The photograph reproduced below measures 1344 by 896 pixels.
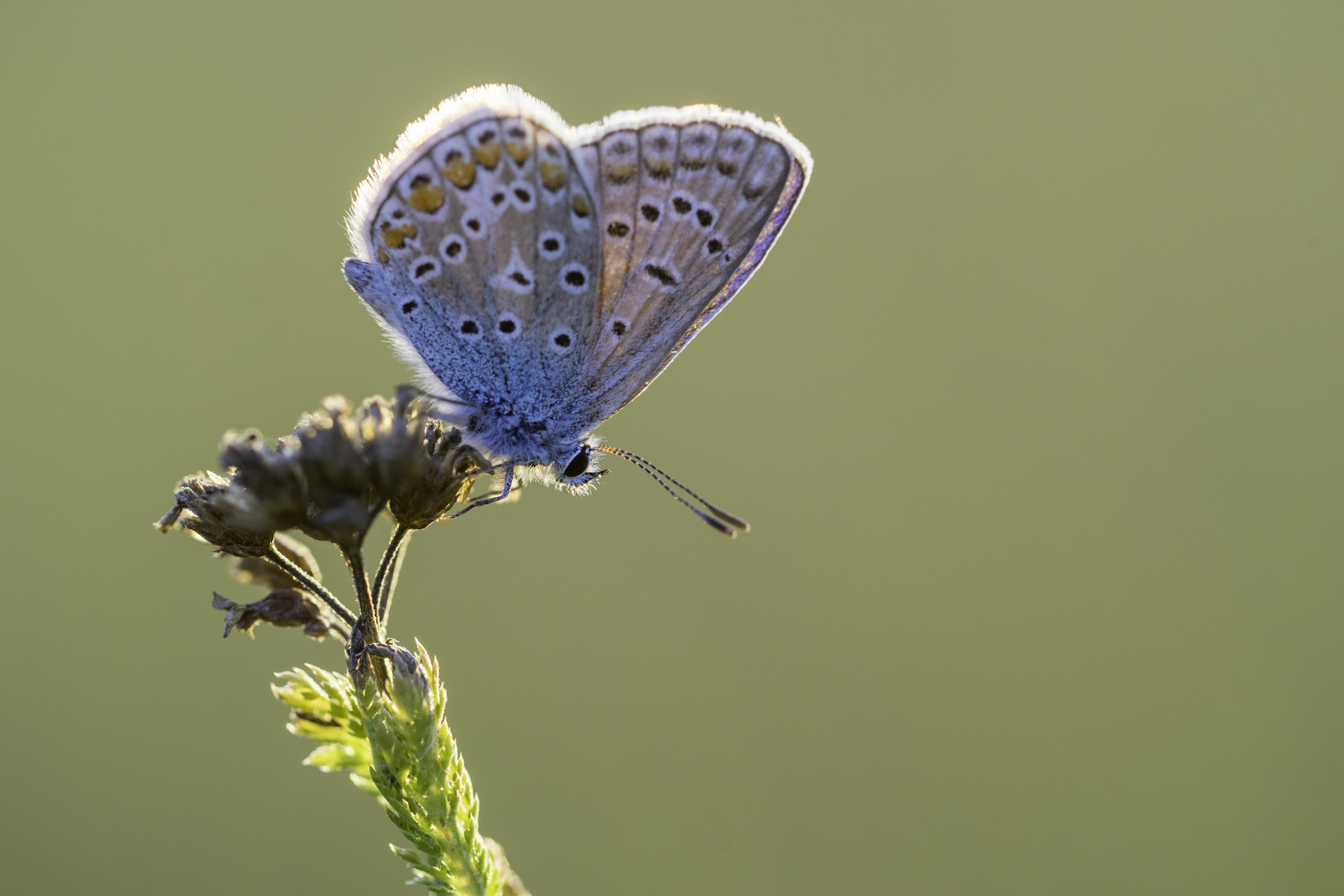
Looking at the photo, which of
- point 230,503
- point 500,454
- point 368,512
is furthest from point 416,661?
point 500,454

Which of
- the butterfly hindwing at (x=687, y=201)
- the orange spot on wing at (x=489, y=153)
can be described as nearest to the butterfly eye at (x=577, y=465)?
the butterfly hindwing at (x=687, y=201)

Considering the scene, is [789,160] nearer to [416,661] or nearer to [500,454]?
[500,454]

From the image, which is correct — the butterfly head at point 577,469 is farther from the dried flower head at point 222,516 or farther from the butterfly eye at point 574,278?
the dried flower head at point 222,516

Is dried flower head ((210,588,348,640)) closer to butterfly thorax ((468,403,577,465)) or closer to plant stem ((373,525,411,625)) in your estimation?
plant stem ((373,525,411,625))

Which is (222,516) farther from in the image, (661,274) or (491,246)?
(661,274)

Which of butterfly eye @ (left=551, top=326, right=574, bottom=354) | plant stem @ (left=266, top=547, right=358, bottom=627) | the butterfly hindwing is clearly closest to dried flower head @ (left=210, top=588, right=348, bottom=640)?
plant stem @ (left=266, top=547, right=358, bottom=627)

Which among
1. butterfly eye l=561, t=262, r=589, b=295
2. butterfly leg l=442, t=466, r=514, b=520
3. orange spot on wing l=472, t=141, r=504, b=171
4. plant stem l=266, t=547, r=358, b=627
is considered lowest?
plant stem l=266, t=547, r=358, b=627
